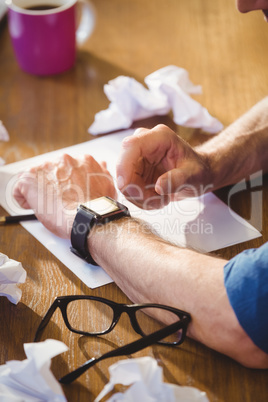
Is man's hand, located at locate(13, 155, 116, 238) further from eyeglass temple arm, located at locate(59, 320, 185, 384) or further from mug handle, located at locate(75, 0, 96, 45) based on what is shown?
mug handle, located at locate(75, 0, 96, 45)

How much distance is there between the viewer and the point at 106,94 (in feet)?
4.16

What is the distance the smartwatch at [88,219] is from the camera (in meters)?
0.84

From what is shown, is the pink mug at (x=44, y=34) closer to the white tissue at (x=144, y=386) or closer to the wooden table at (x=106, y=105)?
the wooden table at (x=106, y=105)

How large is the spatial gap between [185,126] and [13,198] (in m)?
0.39

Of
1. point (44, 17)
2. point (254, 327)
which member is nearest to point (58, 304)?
point (254, 327)

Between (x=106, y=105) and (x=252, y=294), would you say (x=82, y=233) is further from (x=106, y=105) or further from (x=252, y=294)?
(x=106, y=105)

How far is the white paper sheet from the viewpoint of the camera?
84 cm

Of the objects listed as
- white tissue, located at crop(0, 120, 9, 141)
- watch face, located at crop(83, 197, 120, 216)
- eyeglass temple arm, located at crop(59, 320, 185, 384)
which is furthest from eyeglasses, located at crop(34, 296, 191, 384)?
white tissue, located at crop(0, 120, 9, 141)

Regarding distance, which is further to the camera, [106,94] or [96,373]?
[106,94]

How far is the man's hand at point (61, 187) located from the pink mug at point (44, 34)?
38 centimetres

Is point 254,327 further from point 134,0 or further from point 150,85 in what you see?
point 134,0

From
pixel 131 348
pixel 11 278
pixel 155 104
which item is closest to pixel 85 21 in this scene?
pixel 155 104

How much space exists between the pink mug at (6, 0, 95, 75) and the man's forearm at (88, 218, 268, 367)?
0.58 m

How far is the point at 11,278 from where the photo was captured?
771 millimetres
